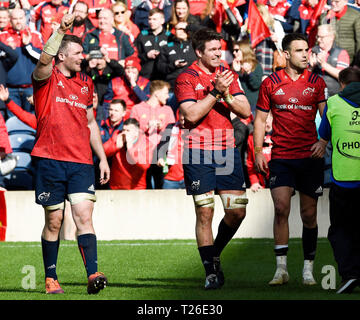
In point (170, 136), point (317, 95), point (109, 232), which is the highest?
point (317, 95)

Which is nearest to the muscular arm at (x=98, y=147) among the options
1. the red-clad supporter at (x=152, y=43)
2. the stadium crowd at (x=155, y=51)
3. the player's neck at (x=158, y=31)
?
the stadium crowd at (x=155, y=51)

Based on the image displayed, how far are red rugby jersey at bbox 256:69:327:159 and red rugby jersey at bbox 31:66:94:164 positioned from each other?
6.79 ft

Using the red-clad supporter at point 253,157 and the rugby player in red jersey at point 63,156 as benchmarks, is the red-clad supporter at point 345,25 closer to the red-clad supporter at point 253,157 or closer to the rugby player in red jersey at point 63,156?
the red-clad supporter at point 253,157

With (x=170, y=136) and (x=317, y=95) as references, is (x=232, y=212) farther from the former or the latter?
(x=170, y=136)

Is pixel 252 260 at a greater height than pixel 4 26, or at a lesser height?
lesser

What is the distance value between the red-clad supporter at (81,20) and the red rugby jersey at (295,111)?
7686mm

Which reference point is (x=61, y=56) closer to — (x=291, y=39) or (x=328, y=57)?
(x=291, y=39)

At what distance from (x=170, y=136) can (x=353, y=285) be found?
6508 millimetres

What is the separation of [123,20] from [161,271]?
7.61 m

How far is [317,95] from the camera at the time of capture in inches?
370

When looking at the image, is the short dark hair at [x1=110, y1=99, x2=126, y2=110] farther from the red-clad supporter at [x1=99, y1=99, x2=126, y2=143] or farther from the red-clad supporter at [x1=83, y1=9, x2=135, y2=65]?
the red-clad supporter at [x1=83, y1=9, x2=135, y2=65]

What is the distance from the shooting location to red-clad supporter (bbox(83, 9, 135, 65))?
52.5 feet

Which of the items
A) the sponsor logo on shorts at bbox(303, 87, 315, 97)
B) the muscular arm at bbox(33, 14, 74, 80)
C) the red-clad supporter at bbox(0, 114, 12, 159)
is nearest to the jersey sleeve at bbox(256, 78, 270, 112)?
the sponsor logo on shorts at bbox(303, 87, 315, 97)

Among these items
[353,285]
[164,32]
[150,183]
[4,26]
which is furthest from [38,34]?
[353,285]
